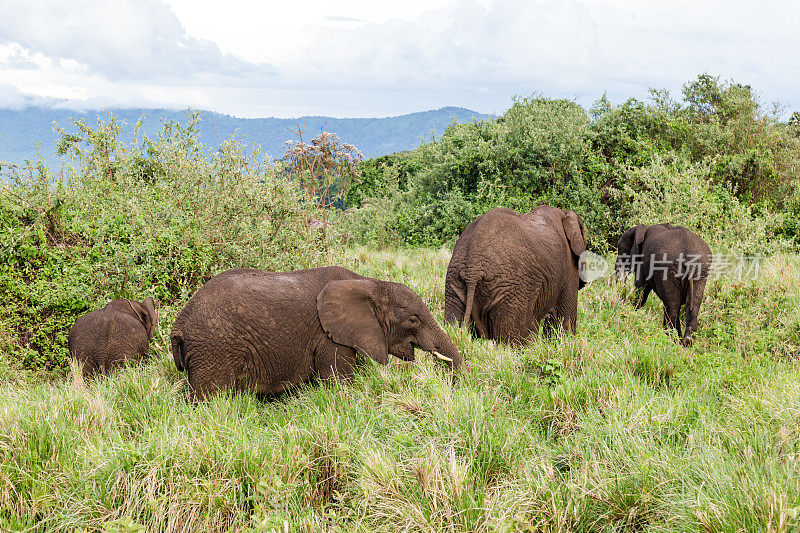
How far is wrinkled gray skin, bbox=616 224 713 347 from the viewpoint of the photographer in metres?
8.45

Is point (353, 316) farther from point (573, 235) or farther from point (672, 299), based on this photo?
point (672, 299)

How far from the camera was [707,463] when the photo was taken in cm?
329

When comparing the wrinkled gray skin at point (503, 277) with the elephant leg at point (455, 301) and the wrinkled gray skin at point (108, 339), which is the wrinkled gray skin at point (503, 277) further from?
the wrinkled gray skin at point (108, 339)

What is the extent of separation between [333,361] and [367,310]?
0.52 meters

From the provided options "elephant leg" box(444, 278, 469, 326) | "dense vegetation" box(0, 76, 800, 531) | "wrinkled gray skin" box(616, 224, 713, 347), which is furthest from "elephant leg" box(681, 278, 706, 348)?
"elephant leg" box(444, 278, 469, 326)

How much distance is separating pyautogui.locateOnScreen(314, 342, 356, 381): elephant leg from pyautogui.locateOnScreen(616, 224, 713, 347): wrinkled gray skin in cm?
502

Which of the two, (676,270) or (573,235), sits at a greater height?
(573,235)

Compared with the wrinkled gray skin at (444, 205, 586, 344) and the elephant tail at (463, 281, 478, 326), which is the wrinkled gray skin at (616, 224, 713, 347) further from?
the elephant tail at (463, 281, 478, 326)

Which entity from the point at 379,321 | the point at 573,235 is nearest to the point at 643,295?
the point at 573,235

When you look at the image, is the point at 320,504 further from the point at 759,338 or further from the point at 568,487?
the point at 759,338

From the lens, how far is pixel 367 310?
17.5 feet

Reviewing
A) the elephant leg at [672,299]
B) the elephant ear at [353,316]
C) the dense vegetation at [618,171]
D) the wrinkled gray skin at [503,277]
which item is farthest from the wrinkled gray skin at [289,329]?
the dense vegetation at [618,171]

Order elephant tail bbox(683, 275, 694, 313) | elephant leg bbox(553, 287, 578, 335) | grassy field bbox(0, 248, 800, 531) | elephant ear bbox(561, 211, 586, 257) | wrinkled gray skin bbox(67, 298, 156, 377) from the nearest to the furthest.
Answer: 1. grassy field bbox(0, 248, 800, 531)
2. wrinkled gray skin bbox(67, 298, 156, 377)
3. elephant leg bbox(553, 287, 578, 335)
4. elephant ear bbox(561, 211, 586, 257)
5. elephant tail bbox(683, 275, 694, 313)

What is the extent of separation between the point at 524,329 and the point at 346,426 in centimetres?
322
